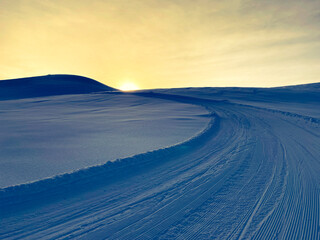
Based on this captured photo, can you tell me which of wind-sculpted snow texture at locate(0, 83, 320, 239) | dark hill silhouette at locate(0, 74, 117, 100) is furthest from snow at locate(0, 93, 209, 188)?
dark hill silhouette at locate(0, 74, 117, 100)

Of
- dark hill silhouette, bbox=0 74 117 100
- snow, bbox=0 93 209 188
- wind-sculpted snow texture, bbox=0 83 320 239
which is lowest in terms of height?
wind-sculpted snow texture, bbox=0 83 320 239

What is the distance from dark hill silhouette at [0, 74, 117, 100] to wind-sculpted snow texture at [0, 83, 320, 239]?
4390cm

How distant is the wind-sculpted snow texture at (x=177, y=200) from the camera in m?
2.98

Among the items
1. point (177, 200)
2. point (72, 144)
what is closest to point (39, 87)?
point (72, 144)

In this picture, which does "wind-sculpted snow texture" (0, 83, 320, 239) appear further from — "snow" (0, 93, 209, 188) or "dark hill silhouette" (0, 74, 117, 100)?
"dark hill silhouette" (0, 74, 117, 100)

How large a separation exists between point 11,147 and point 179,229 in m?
5.52

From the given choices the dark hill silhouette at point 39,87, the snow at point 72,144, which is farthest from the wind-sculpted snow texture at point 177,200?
the dark hill silhouette at point 39,87

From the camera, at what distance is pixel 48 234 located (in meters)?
2.86

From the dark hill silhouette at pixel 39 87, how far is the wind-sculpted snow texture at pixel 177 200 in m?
43.9

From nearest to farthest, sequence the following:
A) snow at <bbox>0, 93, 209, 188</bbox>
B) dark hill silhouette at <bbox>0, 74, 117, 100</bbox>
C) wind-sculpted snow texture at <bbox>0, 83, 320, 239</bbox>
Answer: wind-sculpted snow texture at <bbox>0, 83, 320, 239</bbox>
snow at <bbox>0, 93, 209, 188</bbox>
dark hill silhouette at <bbox>0, 74, 117, 100</bbox>

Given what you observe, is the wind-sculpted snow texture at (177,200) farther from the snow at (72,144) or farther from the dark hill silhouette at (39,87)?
the dark hill silhouette at (39,87)

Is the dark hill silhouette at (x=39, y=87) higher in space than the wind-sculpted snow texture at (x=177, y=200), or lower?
higher

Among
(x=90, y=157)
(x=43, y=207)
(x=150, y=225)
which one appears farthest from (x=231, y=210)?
(x=90, y=157)

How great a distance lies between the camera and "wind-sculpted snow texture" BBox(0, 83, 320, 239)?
2.98 m
